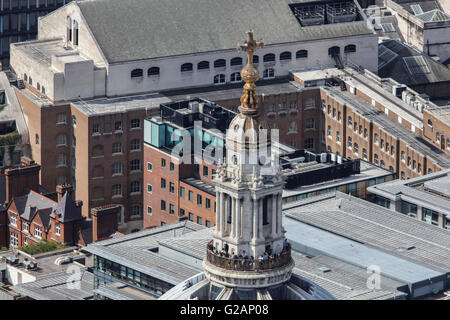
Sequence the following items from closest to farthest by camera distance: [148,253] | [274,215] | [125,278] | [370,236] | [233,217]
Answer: [233,217] < [274,215] < [125,278] < [148,253] < [370,236]

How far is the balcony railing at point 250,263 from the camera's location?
109438 mm

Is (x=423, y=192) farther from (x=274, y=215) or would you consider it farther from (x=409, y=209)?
(x=274, y=215)

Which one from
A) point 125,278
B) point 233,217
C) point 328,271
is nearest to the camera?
point 233,217

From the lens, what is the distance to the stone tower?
358ft

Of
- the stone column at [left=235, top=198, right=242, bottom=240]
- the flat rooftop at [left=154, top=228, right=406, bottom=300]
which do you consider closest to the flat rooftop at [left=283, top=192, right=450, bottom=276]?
the flat rooftop at [left=154, top=228, right=406, bottom=300]

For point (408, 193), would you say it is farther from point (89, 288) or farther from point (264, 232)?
point (264, 232)

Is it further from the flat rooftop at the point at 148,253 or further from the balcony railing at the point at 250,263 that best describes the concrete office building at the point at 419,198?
the balcony railing at the point at 250,263

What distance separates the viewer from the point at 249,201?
358 feet

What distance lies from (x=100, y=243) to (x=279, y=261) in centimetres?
6866

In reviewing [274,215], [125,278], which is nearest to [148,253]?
[125,278]

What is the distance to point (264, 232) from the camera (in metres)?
111

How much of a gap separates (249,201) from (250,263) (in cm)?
401

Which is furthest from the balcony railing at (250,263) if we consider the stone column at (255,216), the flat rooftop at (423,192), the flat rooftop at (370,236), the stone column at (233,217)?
A: the flat rooftop at (423,192)
